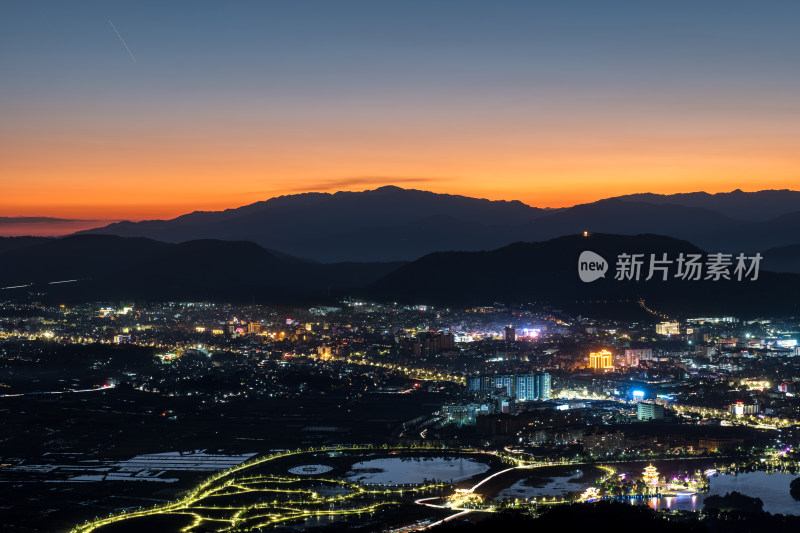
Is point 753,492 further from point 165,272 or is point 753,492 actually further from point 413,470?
point 165,272

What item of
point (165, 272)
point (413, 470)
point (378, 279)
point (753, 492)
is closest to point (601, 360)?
point (413, 470)

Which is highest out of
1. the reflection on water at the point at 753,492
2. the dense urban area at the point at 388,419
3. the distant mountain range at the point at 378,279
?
the distant mountain range at the point at 378,279

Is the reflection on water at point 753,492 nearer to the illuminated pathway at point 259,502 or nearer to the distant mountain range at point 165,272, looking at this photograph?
the illuminated pathway at point 259,502

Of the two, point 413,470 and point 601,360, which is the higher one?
point 601,360

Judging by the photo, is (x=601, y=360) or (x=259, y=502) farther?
(x=601, y=360)

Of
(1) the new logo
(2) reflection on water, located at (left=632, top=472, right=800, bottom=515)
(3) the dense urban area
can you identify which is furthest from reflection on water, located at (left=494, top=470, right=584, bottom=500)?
(1) the new logo

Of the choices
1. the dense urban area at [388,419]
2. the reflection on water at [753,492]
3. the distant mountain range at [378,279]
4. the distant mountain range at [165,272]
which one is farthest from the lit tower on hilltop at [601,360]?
the distant mountain range at [165,272]
